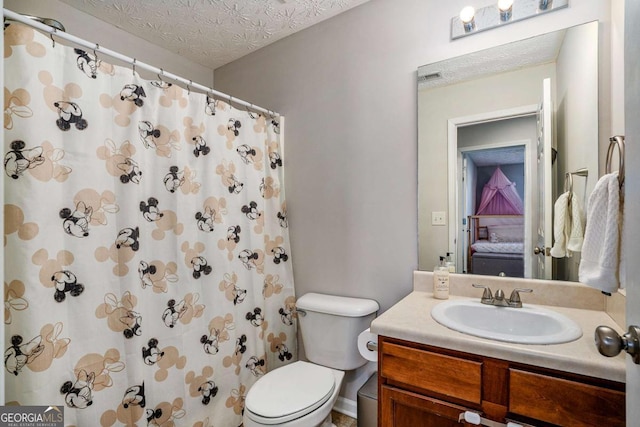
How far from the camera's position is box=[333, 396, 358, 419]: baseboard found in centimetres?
187

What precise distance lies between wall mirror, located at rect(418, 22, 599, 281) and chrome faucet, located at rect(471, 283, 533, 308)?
14cm

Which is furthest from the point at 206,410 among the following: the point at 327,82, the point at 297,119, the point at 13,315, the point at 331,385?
the point at 327,82

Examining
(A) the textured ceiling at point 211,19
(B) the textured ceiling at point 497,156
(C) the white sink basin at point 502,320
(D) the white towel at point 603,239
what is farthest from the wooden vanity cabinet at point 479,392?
(A) the textured ceiling at point 211,19

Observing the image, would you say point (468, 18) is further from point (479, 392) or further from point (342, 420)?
point (342, 420)

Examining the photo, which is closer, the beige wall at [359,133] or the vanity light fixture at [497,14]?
the vanity light fixture at [497,14]

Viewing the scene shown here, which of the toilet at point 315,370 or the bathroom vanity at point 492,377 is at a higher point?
the bathroom vanity at point 492,377

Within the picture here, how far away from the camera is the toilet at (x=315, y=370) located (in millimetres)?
1323

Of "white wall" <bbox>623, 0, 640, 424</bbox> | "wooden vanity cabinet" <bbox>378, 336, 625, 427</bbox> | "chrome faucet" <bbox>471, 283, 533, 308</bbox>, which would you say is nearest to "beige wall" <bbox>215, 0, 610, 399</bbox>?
"chrome faucet" <bbox>471, 283, 533, 308</bbox>

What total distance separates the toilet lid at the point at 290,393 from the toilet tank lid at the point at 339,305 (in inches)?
11.8

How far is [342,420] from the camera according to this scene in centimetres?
184

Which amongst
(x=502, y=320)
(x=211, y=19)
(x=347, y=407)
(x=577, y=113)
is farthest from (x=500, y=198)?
(x=211, y=19)

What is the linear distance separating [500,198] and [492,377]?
82 cm

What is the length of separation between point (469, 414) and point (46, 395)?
147 centimetres

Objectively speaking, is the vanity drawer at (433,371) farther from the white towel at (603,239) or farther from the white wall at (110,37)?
the white wall at (110,37)
